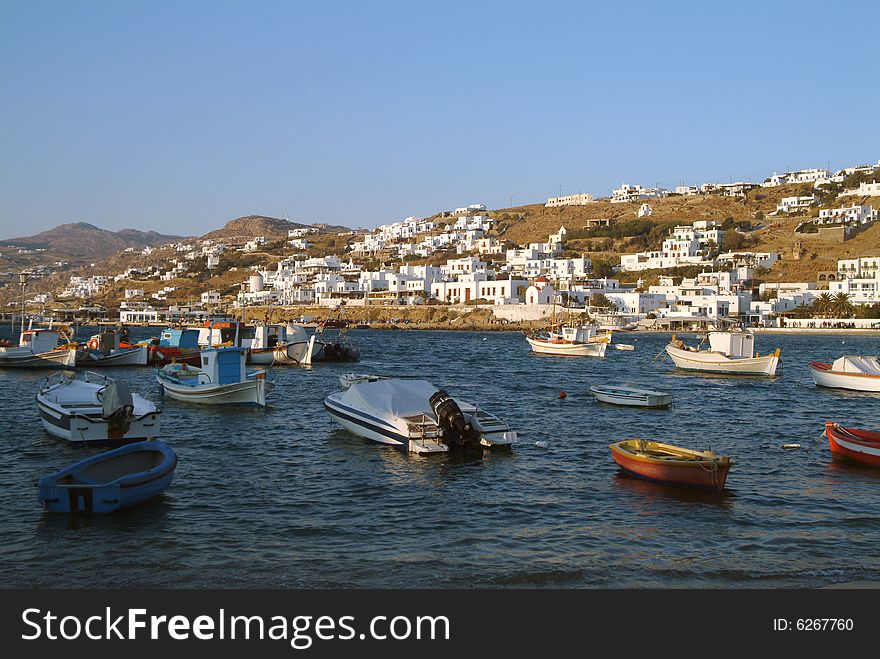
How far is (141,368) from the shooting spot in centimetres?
4944

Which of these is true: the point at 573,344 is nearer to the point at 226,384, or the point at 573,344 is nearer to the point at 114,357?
the point at 114,357

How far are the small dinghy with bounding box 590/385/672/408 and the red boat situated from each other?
10.6m

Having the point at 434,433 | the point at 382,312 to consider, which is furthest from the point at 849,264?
the point at 434,433

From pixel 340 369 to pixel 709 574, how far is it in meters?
39.2

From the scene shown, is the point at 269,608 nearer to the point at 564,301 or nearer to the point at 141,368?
the point at 141,368

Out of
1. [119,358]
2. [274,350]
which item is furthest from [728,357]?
[119,358]

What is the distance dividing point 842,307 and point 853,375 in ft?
269

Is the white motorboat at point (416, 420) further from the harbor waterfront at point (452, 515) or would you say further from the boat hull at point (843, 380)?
the boat hull at point (843, 380)

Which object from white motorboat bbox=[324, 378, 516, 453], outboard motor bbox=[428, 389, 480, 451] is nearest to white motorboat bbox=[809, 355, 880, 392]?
white motorboat bbox=[324, 378, 516, 453]

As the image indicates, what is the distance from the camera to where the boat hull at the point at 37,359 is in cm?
4603

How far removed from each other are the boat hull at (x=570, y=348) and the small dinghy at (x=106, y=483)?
154 feet

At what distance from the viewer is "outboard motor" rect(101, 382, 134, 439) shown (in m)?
19.4

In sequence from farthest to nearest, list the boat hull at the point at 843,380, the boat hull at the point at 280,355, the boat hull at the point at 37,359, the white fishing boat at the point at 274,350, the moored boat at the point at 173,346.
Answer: the white fishing boat at the point at 274,350, the boat hull at the point at 280,355, the moored boat at the point at 173,346, the boat hull at the point at 37,359, the boat hull at the point at 843,380

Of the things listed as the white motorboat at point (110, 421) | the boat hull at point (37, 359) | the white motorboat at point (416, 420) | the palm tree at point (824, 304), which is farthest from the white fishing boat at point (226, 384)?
the palm tree at point (824, 304)
